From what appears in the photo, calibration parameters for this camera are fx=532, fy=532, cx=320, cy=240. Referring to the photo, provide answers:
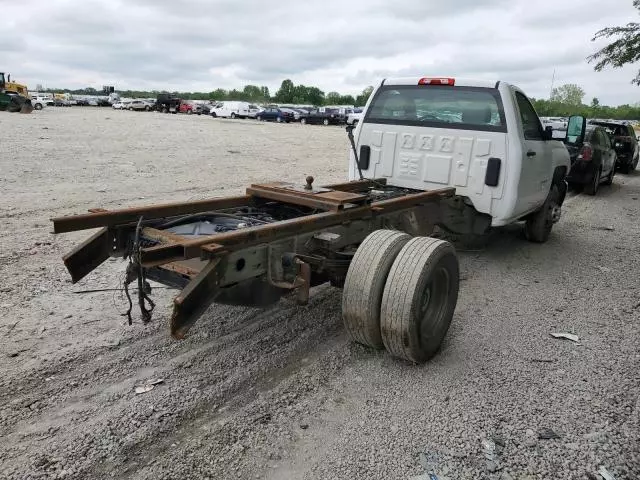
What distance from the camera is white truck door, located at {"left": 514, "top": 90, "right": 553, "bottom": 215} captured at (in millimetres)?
5902

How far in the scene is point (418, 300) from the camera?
3.53 m

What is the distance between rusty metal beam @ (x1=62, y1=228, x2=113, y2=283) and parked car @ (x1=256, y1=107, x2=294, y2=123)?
41713 millimetres

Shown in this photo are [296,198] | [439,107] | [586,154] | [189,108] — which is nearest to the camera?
[296,198]

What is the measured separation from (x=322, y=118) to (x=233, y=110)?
7888 millimetres

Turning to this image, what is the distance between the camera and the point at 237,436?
300cm

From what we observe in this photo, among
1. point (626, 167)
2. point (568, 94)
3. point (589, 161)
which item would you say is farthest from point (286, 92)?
point (589, 161)

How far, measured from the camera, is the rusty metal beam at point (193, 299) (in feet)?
9.05

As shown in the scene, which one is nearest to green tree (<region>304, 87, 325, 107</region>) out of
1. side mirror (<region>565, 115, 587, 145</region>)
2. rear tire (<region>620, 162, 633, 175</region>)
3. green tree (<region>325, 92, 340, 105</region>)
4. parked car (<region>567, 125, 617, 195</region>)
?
green tree (<region>325, 92, 340, 105</region>)

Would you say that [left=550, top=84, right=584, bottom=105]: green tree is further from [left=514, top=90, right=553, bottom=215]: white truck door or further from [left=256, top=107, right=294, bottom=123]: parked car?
[left=514, top=90, right=553, bottom=215]: white truck door

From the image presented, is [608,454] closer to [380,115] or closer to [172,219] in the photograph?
[172,219]

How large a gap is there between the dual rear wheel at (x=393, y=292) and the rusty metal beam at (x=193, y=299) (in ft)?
3.29

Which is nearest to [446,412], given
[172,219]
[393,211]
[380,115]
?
[393,211]

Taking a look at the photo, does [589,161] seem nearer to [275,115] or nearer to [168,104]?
[275,115]

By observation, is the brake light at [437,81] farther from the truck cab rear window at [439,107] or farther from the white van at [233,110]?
the white van at [233,110]
